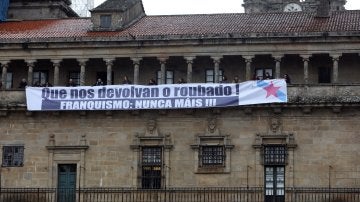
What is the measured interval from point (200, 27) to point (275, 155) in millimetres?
8534

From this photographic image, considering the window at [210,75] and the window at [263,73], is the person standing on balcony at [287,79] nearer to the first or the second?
the window at [263,73]

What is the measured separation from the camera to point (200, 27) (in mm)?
47656

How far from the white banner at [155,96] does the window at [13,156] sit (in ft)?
7.24

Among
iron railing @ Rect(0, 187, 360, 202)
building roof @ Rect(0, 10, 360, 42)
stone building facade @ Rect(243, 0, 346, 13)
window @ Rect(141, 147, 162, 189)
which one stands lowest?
iron railing @ Rect(0, 187, 360, 202)

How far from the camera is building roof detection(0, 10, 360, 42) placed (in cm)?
4519

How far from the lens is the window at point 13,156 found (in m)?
45.1

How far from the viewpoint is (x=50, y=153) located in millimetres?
44906

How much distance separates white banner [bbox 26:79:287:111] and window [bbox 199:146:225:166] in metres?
2.07

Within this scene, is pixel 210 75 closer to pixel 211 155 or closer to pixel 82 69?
pixel 211 155

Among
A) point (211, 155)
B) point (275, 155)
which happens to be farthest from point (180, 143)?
point (275, 155)

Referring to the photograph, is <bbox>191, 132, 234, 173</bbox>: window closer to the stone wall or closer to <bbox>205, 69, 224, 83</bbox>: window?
the stone wall

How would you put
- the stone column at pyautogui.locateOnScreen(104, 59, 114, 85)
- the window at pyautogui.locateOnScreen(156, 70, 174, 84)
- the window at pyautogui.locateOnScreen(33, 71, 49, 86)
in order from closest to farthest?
the stone column at pyautogui.locateOnScreen(104, 59, 114, 85)
the window at pyautogui.locateOnScreen(156, 70, 174, 84)
the window at pyautogui.locateOnScreen(33, 71, 49, 86)

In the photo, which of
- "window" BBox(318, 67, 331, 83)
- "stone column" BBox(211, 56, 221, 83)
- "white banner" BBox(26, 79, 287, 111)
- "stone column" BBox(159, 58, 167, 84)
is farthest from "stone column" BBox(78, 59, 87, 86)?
"window" BBox(318, 67, 331, 83)

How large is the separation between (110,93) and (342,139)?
11.2 m
